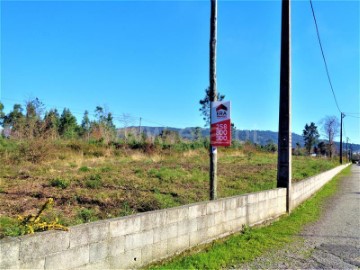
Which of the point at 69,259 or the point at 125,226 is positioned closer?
the point at 69,259

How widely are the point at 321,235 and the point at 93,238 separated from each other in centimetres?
538

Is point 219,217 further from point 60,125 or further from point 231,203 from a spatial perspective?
point 60,125

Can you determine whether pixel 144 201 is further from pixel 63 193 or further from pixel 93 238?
pixel 93 238

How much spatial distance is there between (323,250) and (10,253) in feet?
17.2

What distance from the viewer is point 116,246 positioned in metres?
Answer: 4.35

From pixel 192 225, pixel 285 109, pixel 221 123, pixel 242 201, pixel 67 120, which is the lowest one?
pixel 192 225

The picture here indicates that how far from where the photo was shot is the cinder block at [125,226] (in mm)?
4332

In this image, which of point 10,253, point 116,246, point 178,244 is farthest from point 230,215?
point 10,253

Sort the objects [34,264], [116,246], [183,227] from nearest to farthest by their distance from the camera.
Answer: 1. [34,264]
2. [116,246]
3. [183,227]

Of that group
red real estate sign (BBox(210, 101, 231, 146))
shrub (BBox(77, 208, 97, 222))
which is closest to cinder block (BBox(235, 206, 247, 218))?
A: red real estate sign (BBox(210, 101, 231, 146))

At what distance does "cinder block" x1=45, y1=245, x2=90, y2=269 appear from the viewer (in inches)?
142

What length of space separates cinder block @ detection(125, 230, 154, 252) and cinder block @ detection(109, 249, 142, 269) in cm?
6

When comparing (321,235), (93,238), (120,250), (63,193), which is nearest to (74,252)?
(93,238)

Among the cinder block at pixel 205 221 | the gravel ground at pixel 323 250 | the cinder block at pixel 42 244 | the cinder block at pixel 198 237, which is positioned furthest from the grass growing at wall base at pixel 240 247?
the cinder block at pixel 42 244
